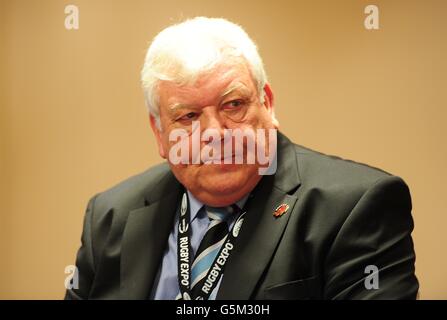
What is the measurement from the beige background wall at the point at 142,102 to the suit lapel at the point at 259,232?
357mm

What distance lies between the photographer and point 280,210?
198 centimetres

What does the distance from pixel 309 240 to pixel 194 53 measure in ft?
2.26

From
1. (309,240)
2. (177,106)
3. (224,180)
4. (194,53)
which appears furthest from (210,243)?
(194,53)

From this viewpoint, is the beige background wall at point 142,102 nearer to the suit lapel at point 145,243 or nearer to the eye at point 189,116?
the suit lapel at point 145,243

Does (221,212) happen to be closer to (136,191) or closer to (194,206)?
(194,206)

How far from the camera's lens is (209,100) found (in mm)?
1916

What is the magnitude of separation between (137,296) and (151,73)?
0.75 m

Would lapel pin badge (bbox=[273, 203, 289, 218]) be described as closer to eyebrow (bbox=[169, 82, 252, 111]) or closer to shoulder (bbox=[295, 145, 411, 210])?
shoulder (bbox=[295, 145, 411, 210])

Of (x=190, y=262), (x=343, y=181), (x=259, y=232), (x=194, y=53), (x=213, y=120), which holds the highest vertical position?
(x=194, y=53)

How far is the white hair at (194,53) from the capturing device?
189 cm

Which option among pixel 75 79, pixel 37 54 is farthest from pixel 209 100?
pixel 37 54

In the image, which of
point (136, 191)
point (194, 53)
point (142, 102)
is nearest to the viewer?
point (194, 53)

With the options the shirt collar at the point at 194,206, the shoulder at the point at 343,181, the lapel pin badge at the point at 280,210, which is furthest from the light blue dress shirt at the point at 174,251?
the shoulder at the point at 343,181
